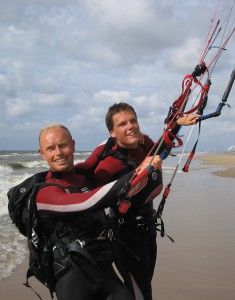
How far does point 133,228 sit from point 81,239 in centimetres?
68

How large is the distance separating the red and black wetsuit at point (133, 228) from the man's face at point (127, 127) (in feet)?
0.50

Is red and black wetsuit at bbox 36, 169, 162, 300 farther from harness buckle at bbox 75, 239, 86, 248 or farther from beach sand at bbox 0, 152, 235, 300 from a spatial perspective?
beach sand at bbox 0, 152, 235, 300

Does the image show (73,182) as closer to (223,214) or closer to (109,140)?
(109,140)

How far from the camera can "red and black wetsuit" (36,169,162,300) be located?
2.35 metres

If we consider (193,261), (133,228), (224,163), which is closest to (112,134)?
(133,228)

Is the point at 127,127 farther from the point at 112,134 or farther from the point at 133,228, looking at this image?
the point at 133,228

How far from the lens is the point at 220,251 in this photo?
226 inches

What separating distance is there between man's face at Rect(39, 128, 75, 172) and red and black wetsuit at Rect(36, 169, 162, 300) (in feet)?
0.59

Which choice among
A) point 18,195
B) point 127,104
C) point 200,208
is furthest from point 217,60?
point 200,208

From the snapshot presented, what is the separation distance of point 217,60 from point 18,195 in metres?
1.73

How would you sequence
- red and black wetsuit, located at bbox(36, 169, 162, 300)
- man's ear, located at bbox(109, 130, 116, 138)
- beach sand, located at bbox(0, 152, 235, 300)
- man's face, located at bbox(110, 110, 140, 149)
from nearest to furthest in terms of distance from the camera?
red and black wetsuit, located at bbox(36, 169, 162, 300) → man's face, located at bbox(110, 110, 140, 149) → man's ear, located at bbox(109, 130, 116, 138) → beach sand, located at bbox(0, 152, 235, 300)

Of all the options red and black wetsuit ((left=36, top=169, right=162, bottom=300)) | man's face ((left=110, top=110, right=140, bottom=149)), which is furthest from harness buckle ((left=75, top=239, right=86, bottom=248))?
man's face ((left=110, top=110, right=140, bottom=149))

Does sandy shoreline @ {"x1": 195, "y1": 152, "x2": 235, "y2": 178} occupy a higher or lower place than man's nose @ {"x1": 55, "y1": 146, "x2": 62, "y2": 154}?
lower

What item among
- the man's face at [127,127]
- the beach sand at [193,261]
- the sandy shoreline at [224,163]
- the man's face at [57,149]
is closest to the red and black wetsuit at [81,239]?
the man's face at [57,149]
